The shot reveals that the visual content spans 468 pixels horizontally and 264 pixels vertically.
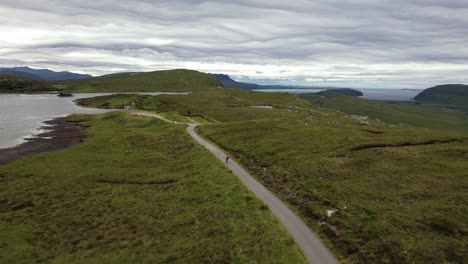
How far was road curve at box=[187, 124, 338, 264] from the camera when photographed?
34250mm

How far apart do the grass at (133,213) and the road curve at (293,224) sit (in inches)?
58.5

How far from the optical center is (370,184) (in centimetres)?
5412

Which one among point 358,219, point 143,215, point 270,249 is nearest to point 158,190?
point 143,215

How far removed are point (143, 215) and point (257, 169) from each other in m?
27.1

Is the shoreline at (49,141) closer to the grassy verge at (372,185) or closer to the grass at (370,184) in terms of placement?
the grass at (370,184)

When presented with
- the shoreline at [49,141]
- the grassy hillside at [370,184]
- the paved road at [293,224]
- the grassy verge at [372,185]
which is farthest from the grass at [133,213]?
the shoreline at [49,141]

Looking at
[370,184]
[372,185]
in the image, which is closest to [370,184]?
[370,184]

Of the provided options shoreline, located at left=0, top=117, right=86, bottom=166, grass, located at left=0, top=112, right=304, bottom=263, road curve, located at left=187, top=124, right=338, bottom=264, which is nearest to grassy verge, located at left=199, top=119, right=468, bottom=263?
road curve, located at left=187, top=124, right=338, bottom=264

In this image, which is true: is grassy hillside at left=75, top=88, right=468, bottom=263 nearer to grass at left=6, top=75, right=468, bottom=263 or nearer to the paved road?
grass at left=6, top=75, right=468, bottom=263

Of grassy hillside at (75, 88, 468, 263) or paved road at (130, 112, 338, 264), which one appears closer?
paved road at (130, 112, 338, 264)

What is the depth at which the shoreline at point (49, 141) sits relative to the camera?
8562 cm

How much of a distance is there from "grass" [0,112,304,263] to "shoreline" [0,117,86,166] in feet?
27.8

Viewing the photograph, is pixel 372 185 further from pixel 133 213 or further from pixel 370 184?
pixel 133 213

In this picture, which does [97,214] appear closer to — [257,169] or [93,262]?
[93,262]
